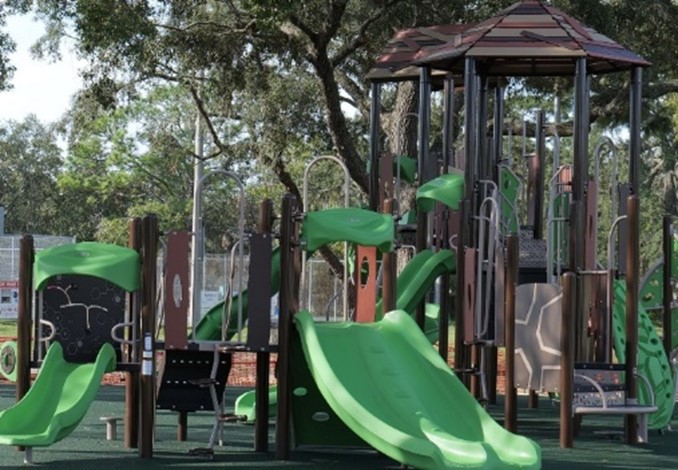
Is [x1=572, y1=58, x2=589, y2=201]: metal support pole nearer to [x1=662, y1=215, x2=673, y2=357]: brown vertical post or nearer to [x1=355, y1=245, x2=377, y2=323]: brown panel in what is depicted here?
[x1=662, y1=215, x2=673, y2=357]: brown vertical post

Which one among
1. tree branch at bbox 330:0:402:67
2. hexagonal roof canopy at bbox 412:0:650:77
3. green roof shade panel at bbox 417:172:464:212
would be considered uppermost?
tree branch at bbox 330:0:402:67

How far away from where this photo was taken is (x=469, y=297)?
12.1 meters

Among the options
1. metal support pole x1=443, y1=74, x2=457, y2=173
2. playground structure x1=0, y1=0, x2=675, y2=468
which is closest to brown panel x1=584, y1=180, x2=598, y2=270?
playground structure x1=0, y1=0, x2=675, y2=468

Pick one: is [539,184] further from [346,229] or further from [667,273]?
[346,229]

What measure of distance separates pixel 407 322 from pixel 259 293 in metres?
1.13

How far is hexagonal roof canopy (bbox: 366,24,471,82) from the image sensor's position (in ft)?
52.0

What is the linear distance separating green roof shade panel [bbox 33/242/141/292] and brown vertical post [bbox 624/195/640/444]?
4297mm

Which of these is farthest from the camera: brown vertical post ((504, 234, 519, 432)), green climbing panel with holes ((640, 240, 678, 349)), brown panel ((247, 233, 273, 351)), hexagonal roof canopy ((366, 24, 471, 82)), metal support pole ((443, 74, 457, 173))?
hexagonal roof canopy ((366, 24, 471, 82))

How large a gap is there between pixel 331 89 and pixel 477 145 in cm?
919

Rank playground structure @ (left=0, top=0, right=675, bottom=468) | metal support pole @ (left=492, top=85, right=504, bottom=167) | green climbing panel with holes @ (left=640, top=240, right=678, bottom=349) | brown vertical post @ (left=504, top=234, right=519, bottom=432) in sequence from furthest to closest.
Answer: metal support pole @ (left=492, top=85, right=504, bottom=167) < green climbing panel with holes @ (left=640, top=240, right=678, bottom=349) < brown vertical post @ (left=504, top=234, right=519, bottom=432) < playground structure @ (left=0, top=0, right=675, bottom=468)

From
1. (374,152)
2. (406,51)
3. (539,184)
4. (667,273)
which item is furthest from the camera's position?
(539,184)

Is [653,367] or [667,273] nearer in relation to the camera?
[653,367]

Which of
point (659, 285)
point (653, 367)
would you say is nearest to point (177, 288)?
point (653, 367)

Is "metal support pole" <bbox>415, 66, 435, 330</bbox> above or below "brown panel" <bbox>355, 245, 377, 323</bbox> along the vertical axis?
above
